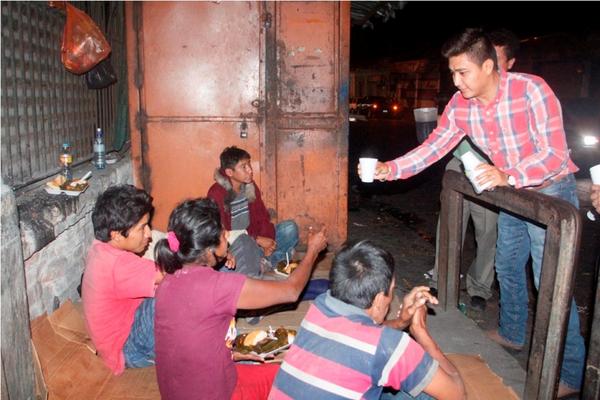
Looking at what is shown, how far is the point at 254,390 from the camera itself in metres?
2.41

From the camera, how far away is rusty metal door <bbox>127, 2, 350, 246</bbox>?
17.3 feet

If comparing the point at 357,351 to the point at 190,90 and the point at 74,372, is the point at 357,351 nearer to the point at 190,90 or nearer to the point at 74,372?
the point at 74,372

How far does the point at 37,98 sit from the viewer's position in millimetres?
3674

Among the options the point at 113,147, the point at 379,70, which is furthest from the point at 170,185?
the point at 379,70

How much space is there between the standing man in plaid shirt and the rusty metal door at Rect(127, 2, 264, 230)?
262 centimetres

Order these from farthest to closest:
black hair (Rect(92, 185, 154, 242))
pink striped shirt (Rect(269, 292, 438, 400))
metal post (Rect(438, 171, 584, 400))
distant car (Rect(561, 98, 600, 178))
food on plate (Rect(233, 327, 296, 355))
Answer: distant car (Rect(561, 98, 600, 178)) → food on plate (Rect(233, 327, 296, 355)) → black hair (Rect(92, 185, 154, 242)) → metal post (Rect(438, 171, 584, 400)) → pink striped shirt (Rect(269, 292, 438, 400))

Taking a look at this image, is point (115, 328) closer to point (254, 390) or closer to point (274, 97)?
point (254, 390)

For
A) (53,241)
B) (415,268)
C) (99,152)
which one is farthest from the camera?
(415,268)

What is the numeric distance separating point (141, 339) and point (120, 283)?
0.48 meters

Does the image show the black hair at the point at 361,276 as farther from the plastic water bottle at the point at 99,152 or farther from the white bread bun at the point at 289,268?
the plastic water bottle at the point at 99,152

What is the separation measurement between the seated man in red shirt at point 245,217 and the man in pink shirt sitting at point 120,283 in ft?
4.10

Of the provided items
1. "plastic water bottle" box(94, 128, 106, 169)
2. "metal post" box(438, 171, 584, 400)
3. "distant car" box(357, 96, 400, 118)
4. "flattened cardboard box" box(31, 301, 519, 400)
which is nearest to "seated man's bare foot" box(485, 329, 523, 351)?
"flattened cardboard box" box(31, 301, 519, 400)

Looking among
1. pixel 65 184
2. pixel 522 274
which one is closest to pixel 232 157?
pixel 65 184

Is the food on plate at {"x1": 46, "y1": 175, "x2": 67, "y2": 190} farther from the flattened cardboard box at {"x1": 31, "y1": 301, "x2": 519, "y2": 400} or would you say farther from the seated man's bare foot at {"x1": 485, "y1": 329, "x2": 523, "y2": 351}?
the seated man's bare foot at {"x1": 485, "y1": 329, "x2": 523, "y2": 351}
